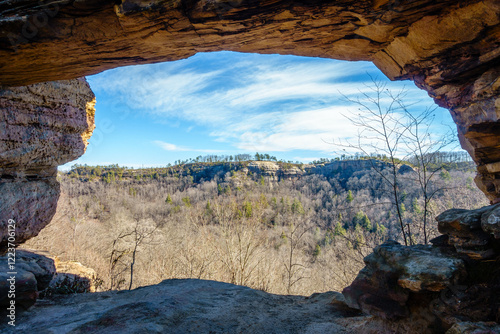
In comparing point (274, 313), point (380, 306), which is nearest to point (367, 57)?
point (380, 306)

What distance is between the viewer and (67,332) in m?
3.09

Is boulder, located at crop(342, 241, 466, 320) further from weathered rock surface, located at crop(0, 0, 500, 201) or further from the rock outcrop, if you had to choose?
weathered rock surface, located at crop(0, 0, 500, 201)

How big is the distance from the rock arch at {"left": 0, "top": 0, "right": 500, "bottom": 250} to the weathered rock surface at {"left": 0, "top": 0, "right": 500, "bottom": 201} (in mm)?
14

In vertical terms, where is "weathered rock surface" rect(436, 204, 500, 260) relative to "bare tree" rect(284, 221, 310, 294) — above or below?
above

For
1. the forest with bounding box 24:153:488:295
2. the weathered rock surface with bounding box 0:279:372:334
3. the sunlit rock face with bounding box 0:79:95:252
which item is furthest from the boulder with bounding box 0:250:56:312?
the forest with bounding box 24:153:488:295

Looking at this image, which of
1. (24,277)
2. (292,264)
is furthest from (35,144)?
(292,264)

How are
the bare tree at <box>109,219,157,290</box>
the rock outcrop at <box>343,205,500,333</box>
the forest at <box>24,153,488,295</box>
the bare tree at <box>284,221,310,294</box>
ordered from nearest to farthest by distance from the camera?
the rock outcrop at <box>343,205,500,333</box> → the forest at <box>24,153,488,295</box> → the bare tree at <box>284,221,310,294</box> → the bare tree at <box>109,219,157,290</box>

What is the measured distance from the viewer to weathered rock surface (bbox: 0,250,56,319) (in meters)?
3.53

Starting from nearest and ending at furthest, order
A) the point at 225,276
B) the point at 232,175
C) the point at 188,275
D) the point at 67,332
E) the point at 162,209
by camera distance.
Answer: the point at 67,332
the point at 225,276
the point at 188,275
the point at 162,209
the point at 232,175

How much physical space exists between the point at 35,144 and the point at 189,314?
4.38 m

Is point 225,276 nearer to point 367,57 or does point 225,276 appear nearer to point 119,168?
point 367,57

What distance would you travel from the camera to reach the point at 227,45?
4020 millimetres

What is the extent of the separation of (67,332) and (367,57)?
6160mm

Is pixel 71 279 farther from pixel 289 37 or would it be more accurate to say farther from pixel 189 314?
pixel 289 37
